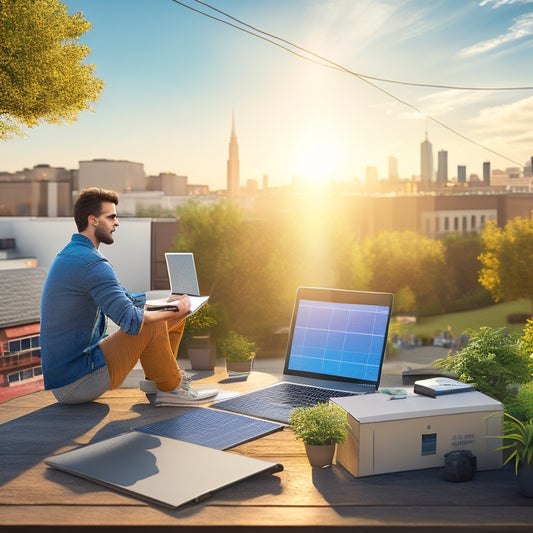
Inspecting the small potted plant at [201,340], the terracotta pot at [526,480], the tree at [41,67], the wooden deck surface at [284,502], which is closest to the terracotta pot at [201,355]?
the small potted plant at [201,340]

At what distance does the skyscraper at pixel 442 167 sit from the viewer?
52.3 feet

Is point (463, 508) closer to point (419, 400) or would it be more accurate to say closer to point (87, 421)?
point (419, 400)

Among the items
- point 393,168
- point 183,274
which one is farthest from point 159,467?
point 393,168

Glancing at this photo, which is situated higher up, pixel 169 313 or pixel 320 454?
pixel 169 313

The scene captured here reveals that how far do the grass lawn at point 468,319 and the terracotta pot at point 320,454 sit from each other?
17.3m

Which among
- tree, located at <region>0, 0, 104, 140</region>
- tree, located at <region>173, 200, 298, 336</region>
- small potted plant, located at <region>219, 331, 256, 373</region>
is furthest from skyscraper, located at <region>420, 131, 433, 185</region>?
small potted plant, located at <region>219, 331, 256, 373</region>

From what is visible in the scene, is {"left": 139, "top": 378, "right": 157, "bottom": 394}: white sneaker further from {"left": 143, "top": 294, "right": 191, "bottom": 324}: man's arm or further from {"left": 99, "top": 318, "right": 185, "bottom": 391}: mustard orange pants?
{"left": 143, "top": 294, "right": 191, "bottom": 324}: man's arm

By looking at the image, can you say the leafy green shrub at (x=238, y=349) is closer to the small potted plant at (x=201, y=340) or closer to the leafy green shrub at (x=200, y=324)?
the small potted plant at (x=201, y=340)

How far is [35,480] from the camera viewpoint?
118 cm

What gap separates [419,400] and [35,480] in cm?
77

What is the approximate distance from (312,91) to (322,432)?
16136 millimetres

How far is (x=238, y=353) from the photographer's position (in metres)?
2.31

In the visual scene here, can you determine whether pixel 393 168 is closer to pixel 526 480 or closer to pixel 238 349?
pixel 238 349

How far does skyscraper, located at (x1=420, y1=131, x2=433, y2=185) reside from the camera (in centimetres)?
1574
